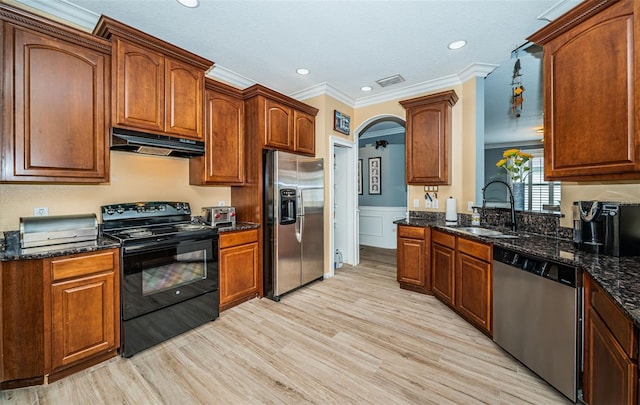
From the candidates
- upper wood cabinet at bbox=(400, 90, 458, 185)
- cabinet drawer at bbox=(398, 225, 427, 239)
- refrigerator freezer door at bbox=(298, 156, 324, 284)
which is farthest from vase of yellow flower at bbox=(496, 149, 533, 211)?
refrigerator freezer door at bbox=(298, 156, 324, 284)

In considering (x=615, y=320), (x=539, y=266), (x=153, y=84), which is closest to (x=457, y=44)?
(x=539, y=266)

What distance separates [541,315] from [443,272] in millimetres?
1226

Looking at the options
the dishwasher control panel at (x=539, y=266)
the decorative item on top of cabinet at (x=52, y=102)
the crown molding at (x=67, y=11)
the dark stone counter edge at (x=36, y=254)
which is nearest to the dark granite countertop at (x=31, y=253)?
the dark stone counter edge at (x=36, y=254)

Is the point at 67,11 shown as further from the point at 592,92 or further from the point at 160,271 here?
the point at 592,92

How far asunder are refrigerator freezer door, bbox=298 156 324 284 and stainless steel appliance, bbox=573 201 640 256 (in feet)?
8.61

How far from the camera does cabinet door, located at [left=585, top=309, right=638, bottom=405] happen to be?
108 cm

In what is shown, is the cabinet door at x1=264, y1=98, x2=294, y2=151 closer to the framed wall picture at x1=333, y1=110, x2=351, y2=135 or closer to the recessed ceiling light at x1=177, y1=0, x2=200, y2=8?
the framed wall picture at x1=333, y1=110, x2=351, y2=135

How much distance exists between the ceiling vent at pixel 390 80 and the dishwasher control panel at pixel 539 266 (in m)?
2.52

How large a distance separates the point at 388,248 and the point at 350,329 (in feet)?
11.7

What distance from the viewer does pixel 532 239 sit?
2322 mm

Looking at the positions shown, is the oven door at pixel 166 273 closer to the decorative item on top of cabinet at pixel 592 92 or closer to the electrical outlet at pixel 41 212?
the electrical outlet at pixel 41 212

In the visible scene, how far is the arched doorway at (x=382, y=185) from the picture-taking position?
5.85m

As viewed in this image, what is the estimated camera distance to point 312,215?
11.9ft

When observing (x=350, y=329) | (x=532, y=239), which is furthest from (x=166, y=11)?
(x=532, y=239)
